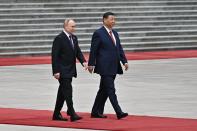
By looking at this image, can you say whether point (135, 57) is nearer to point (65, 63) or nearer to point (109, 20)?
point (109, 20)

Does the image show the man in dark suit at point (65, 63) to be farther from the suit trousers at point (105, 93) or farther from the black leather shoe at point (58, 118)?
the suit trousers at point (105, 93)

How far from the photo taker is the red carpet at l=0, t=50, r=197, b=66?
1098 inches

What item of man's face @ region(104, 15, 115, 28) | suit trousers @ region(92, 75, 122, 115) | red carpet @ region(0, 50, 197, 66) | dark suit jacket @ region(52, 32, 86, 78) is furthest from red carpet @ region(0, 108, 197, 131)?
red carpet @ region(0, 50, 197, 66)

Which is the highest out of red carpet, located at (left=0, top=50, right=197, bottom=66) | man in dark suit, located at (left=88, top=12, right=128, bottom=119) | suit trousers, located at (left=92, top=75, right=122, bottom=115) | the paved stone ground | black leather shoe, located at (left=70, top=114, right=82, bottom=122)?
man in dark suit, located at (left=88, top=12, right=128, bottom=119)

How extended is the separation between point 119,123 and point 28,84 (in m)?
7.39

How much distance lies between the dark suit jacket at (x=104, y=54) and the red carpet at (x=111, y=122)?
75cm

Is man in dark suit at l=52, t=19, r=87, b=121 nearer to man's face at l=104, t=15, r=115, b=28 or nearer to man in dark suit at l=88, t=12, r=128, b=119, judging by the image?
man in dark suit at l=88, t=12, r=128, b=119

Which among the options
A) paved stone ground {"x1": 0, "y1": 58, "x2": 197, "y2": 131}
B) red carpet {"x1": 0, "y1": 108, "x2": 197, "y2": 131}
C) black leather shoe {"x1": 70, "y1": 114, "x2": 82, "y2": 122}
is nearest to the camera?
red carpet {"x1": 0, "y1": 108, "x2": 197, "y2": 131}

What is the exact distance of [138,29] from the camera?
35.1m

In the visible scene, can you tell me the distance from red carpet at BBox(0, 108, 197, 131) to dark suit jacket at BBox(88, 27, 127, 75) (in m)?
0.75

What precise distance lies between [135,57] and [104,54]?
1697 cm

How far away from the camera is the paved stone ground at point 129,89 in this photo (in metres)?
14.8

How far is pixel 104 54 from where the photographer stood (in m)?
13.4

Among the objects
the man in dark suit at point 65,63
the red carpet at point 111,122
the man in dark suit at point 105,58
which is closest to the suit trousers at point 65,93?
the man in dark suit at point 65,63
